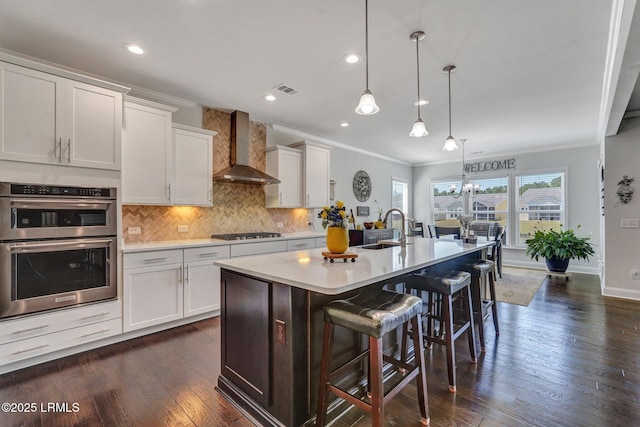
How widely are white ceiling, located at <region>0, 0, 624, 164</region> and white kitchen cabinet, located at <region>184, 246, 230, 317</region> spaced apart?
1.93 m

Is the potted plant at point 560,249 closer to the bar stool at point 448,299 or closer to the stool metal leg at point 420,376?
the bar stool at point 448,299

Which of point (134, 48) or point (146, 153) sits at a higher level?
point (134, 48)

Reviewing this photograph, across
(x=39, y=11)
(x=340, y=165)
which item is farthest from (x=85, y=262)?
(x=340, y=165)

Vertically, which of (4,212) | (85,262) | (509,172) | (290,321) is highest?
(509,172)

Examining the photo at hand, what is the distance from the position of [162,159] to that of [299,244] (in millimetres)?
2138

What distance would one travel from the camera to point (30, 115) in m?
2.40

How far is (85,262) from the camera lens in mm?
2664

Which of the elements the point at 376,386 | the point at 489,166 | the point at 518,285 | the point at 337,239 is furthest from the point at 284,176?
the point at 489,166

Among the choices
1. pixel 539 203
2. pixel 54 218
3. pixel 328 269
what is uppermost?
pixel 539 203

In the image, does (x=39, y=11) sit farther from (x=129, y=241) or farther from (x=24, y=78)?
(x=129, y=241)

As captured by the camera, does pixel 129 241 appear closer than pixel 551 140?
Yes

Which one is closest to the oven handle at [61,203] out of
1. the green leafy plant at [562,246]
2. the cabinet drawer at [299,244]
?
the cabinet drawer at [299,244]

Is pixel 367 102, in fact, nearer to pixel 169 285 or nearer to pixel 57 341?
pixel 169 285

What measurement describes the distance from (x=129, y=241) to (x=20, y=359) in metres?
1.36
